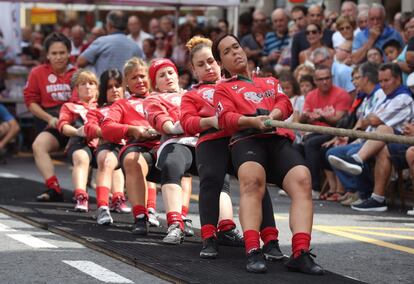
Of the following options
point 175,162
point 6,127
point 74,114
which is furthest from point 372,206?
point 6,127

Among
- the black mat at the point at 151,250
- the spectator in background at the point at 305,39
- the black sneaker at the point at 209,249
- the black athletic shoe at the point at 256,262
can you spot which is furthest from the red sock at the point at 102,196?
the spectator in background at the point at 305,39

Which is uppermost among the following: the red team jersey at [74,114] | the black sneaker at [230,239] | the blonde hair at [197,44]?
the blonde hair at [197,44]

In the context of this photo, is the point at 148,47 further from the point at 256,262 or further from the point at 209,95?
the point at 256,262

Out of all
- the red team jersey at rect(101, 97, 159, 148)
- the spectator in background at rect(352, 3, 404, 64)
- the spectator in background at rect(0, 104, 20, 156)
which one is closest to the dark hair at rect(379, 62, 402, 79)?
the spectator in background at rect(352, 3, 404, 64)

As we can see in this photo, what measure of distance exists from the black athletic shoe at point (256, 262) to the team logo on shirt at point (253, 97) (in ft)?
3.43

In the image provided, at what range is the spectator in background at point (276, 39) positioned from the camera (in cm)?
1848

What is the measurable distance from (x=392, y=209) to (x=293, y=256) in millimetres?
5224

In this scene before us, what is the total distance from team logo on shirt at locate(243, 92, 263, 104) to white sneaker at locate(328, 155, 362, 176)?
4.76 meters

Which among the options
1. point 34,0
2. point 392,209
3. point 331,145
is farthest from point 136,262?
point 34,0

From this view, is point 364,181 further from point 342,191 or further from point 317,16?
point 317,16

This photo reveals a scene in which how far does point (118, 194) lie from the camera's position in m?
12.0

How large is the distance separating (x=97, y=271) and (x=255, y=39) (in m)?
11.6

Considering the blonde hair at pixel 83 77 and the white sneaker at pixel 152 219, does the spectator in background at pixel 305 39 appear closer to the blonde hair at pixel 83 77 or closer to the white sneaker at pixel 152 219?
the blonde hair at pixel 83 77

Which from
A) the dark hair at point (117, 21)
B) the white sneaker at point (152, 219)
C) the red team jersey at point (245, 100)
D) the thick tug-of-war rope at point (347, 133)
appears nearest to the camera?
the thick tug-of-war rope at point (347, 133)
